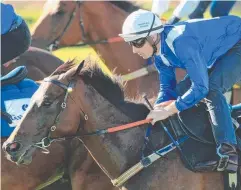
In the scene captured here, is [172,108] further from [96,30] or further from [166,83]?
[96,30]

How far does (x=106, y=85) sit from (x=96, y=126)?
12.6 inches

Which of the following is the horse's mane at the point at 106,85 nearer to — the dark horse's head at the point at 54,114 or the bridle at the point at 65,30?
the dark horse's head at the point at 54,114

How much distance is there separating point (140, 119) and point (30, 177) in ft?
4.24

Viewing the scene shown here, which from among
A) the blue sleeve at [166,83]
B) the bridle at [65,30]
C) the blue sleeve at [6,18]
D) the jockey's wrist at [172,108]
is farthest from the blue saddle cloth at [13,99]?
the bridle at [65,30]

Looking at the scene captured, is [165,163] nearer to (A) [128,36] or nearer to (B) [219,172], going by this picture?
(B) [219,172]

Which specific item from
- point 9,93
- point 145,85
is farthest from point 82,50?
point 9,93

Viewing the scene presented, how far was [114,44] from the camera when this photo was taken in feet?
23.6

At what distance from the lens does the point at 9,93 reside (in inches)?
203

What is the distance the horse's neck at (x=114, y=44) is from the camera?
7078 mm

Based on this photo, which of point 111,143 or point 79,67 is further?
point 111,143

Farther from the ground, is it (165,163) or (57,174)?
(165,163)

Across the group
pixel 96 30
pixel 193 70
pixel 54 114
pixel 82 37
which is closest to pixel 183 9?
pixel 96 30

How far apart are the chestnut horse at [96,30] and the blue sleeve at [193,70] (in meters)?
2.74

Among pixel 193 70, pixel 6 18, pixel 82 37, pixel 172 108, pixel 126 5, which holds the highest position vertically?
pixel 193 70
